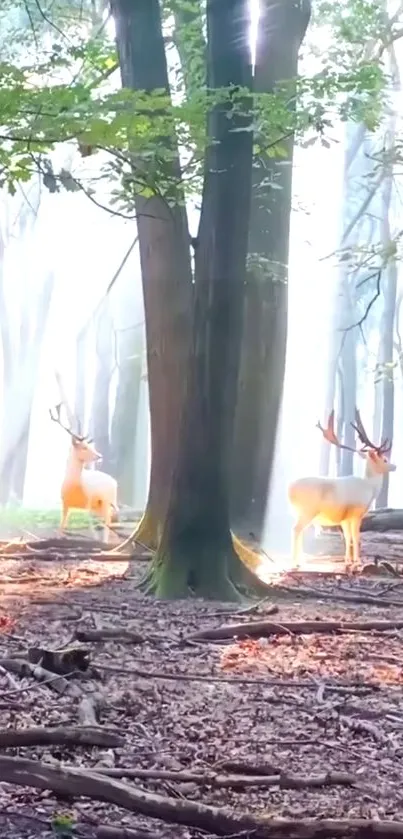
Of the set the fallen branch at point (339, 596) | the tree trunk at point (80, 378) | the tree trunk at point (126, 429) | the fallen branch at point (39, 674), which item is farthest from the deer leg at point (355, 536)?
the tree trunk at point (80, 378)

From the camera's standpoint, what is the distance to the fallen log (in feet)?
17.2

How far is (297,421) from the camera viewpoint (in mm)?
35062

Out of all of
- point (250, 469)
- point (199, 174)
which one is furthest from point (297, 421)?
point (199, 174)

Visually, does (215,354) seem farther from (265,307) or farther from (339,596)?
(265,307)

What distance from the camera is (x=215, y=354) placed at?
21.8 ft

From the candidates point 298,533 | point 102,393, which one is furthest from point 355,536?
point 102,393

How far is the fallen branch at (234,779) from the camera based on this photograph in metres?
2.76

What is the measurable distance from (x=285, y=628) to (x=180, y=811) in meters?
2.99

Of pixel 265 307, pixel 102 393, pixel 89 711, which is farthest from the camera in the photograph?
pixel 102 393

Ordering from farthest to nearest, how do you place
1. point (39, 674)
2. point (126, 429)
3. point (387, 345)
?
1. point (387, 345)
2. point (126, 429)
3. point (39, 674)

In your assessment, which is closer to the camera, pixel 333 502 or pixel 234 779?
pixel 234 779

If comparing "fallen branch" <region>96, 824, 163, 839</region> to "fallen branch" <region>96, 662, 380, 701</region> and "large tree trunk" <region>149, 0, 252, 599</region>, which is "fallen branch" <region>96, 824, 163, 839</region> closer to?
"fallen branch" <region>96, 662, 380, 701</region>

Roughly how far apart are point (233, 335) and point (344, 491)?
2.63m

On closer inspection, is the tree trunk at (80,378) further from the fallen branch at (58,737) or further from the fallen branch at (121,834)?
the fallen branch at (121,834)
